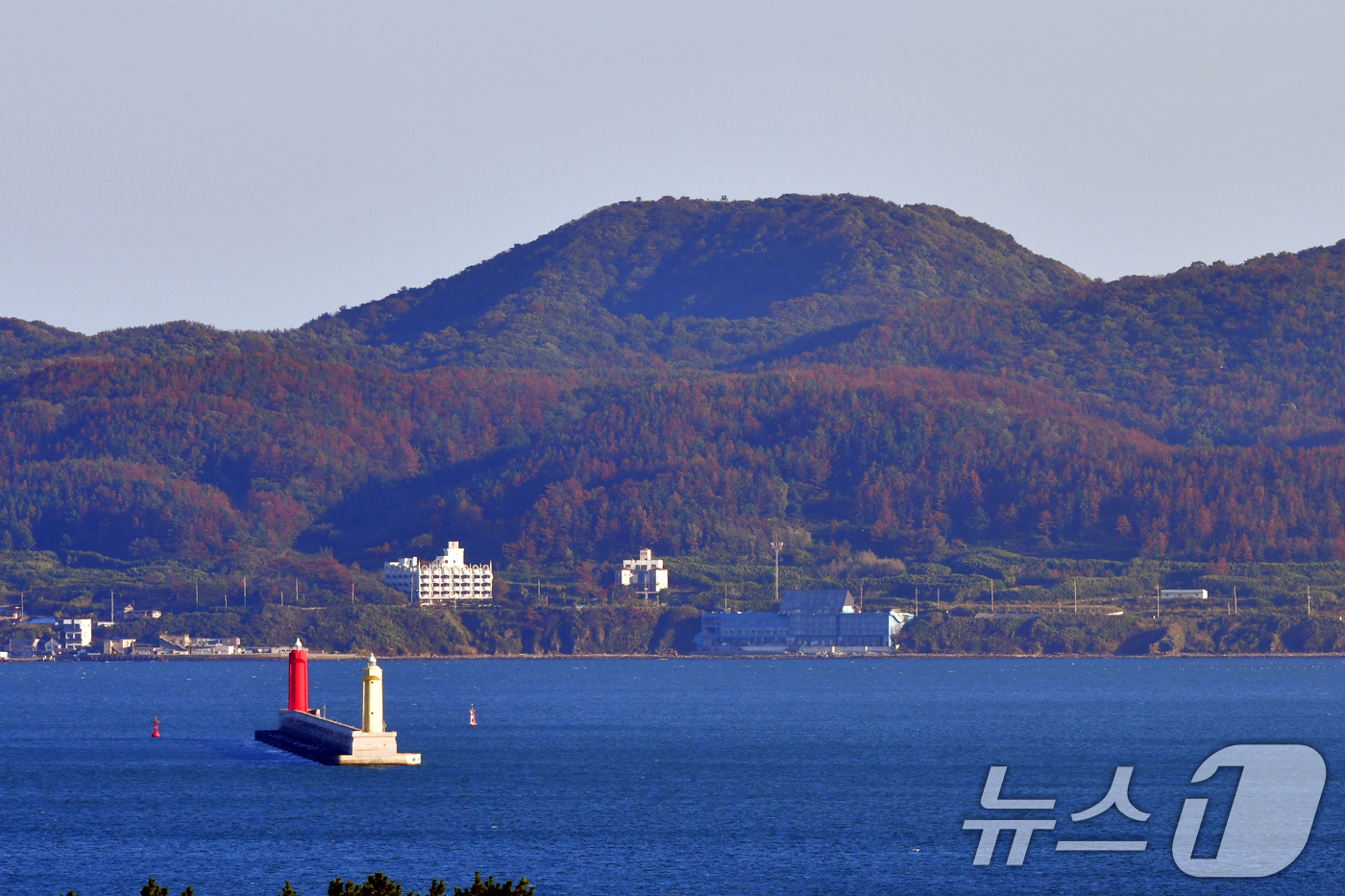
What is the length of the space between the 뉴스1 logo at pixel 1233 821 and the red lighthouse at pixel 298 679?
28.1 meters

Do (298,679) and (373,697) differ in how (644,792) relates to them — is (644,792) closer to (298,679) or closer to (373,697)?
(373,697)

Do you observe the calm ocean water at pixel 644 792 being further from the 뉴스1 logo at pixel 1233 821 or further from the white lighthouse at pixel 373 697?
the white lighthouse at pixel 373 697

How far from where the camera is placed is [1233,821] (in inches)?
2507

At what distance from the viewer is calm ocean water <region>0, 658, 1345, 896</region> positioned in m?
56.3

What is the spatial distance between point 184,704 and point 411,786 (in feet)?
201

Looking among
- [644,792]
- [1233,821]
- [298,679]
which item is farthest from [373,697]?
[1233,821]

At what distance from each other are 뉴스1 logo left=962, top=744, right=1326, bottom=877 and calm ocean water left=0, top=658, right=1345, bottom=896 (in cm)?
56

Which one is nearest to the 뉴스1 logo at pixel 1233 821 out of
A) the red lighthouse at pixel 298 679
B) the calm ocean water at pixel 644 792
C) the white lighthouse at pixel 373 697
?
the calm ocean water at pixel 644 792

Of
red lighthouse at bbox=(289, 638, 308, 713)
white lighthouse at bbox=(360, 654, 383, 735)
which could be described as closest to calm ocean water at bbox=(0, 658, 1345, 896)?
white lighthouse at bbox=(360, 654, 383, 735)

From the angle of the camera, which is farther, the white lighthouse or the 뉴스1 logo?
the white lighthouse

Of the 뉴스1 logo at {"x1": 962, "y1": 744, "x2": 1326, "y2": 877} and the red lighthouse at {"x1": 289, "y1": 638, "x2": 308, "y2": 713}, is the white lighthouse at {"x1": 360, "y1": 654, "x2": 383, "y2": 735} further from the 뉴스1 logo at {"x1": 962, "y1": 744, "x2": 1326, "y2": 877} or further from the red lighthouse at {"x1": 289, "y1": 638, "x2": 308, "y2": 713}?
the 뉴스1 logo at {"x1": 962, "y1": 744, "x2": 1326, "y2": 877}

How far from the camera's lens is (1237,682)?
522ft

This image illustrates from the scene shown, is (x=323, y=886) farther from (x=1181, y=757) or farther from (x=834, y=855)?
(x=1181, y=757)

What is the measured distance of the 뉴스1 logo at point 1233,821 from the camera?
57.6 m
